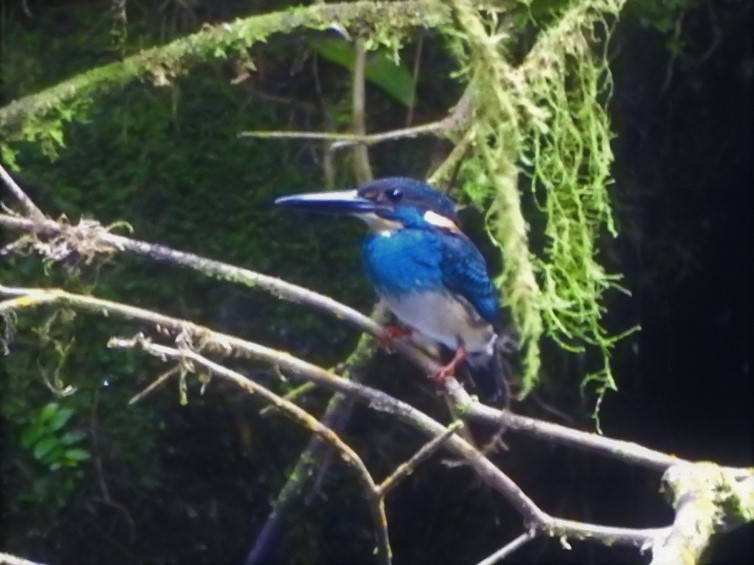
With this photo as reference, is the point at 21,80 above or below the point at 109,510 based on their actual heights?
above

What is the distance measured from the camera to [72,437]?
10.2 feet

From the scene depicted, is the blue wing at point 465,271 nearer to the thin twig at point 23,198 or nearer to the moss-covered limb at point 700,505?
the moss-covered limb at point 700,505

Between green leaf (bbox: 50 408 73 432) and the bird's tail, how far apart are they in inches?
36.8

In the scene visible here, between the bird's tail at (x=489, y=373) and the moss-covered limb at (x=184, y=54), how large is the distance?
72 cm

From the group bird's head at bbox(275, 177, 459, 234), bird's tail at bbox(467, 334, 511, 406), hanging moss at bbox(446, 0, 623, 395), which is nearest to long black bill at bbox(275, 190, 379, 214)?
bird's head at bbox(275, 177, 459, 234)

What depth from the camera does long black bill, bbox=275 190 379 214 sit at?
8.21ft

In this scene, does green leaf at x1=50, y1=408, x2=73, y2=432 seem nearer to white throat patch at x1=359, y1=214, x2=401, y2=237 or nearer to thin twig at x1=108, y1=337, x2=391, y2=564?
white throat patch at x1=359, y1=214, x2=401, y2=237

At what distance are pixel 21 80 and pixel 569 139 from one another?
57.6 inches

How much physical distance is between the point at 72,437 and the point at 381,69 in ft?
3.66

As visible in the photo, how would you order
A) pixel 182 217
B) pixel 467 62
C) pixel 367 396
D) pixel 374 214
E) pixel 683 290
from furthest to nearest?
pixel 683 290
pixel 182 217
pixel 374 214
pixel 467 62
pixel 367 396

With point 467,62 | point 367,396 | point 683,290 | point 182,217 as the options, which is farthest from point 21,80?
point 683,290

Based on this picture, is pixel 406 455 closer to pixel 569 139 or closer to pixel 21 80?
pixel 569 139

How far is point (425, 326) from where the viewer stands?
268 cm

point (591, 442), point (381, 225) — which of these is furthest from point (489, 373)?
point (591, 442)
